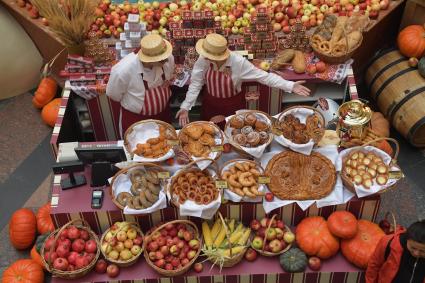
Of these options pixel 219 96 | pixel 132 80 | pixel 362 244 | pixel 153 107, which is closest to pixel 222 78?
pixel 219 96

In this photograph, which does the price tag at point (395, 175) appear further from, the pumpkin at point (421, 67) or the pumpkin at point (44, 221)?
the pumpkin at point (44, 221)

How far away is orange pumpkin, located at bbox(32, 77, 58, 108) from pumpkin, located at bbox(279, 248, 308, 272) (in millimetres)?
4045

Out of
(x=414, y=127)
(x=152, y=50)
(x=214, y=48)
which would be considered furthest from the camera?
(x=414, y=127)

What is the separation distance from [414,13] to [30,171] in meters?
5.24

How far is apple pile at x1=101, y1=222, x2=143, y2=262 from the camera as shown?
172 inches

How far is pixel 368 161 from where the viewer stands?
454 cm

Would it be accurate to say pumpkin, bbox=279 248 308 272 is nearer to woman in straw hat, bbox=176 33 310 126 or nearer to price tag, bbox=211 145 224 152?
price tag, bbox=211 145 224 152

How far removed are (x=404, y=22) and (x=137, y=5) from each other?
3517 millimetres

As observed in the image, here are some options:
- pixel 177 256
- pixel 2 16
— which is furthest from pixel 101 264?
pixel 2 16

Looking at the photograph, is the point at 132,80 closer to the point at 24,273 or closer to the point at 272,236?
the point at 272,236

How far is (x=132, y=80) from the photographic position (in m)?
4.99

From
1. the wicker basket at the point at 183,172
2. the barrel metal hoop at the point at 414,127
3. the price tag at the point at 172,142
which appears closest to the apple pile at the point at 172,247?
the wicker basket at the point at 183,172

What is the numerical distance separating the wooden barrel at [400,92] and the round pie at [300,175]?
6.44 ft

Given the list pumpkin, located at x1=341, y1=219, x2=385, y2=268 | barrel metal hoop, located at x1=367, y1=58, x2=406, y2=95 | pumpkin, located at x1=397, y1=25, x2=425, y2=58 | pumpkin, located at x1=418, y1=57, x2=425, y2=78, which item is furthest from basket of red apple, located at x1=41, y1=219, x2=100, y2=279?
pumpkin, located at x1=397, y1=25, x2=425, y2=58
